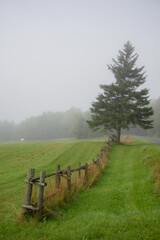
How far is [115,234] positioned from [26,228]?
2780 mm

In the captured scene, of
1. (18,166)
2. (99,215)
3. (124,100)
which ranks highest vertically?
(124,100)

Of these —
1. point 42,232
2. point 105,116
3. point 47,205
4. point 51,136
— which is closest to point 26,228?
point 42,232

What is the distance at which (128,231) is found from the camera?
180 inches

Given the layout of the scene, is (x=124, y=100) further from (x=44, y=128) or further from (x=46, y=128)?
(x=44, y=128)

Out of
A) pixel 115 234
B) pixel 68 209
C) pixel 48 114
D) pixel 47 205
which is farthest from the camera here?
pixel 48 114

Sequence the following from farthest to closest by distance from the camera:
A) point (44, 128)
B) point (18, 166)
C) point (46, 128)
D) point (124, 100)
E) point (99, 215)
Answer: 1. point (44, 128)
2. point (46, 128)
3. point (124, 100)
4. point (18, 166)
5. point (99, 215)

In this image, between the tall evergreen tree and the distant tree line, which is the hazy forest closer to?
the distant tree line

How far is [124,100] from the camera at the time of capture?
26000 millimetres

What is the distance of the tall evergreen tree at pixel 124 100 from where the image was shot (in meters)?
26.8

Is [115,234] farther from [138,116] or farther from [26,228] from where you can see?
[138,116]

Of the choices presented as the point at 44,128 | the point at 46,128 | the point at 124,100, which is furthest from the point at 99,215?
the point at 44,128

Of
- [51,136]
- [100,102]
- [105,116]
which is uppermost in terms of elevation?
[100,102]

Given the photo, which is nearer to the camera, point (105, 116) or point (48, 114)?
point (105, 116)

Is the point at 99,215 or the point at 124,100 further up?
the point at 124,100
